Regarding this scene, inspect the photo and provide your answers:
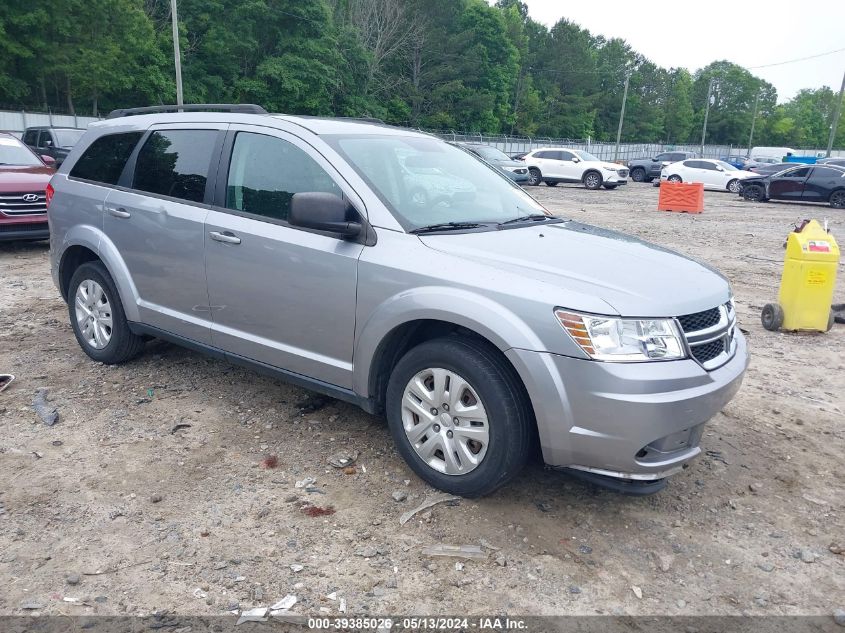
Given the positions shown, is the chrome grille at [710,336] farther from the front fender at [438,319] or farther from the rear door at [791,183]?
the rear door at [791,183]

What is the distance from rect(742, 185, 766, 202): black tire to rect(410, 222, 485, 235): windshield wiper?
25.2 metres

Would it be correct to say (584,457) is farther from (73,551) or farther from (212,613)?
(73,551)

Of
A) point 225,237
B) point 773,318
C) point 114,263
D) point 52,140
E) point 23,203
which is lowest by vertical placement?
point 773,318

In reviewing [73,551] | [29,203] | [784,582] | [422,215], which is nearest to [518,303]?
[422,215]

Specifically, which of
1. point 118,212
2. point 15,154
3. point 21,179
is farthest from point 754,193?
point 118,212

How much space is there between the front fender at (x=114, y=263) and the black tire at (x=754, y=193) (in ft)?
84.0

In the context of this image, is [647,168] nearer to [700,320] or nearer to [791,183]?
[791,183]

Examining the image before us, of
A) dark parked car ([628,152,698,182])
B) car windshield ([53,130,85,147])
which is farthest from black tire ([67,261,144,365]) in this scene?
→ dark parked car ([628,152,698,182])

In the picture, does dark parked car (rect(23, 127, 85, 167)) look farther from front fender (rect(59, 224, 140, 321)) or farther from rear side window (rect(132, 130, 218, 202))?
rear side window (rect(132, 130, 218, 202))

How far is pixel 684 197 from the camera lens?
67.4 ft

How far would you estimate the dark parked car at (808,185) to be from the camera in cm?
2369

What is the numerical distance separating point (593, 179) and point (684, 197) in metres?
9.54

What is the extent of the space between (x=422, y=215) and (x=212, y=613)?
2224 mm

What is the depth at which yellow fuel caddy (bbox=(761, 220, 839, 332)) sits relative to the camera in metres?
6.83
